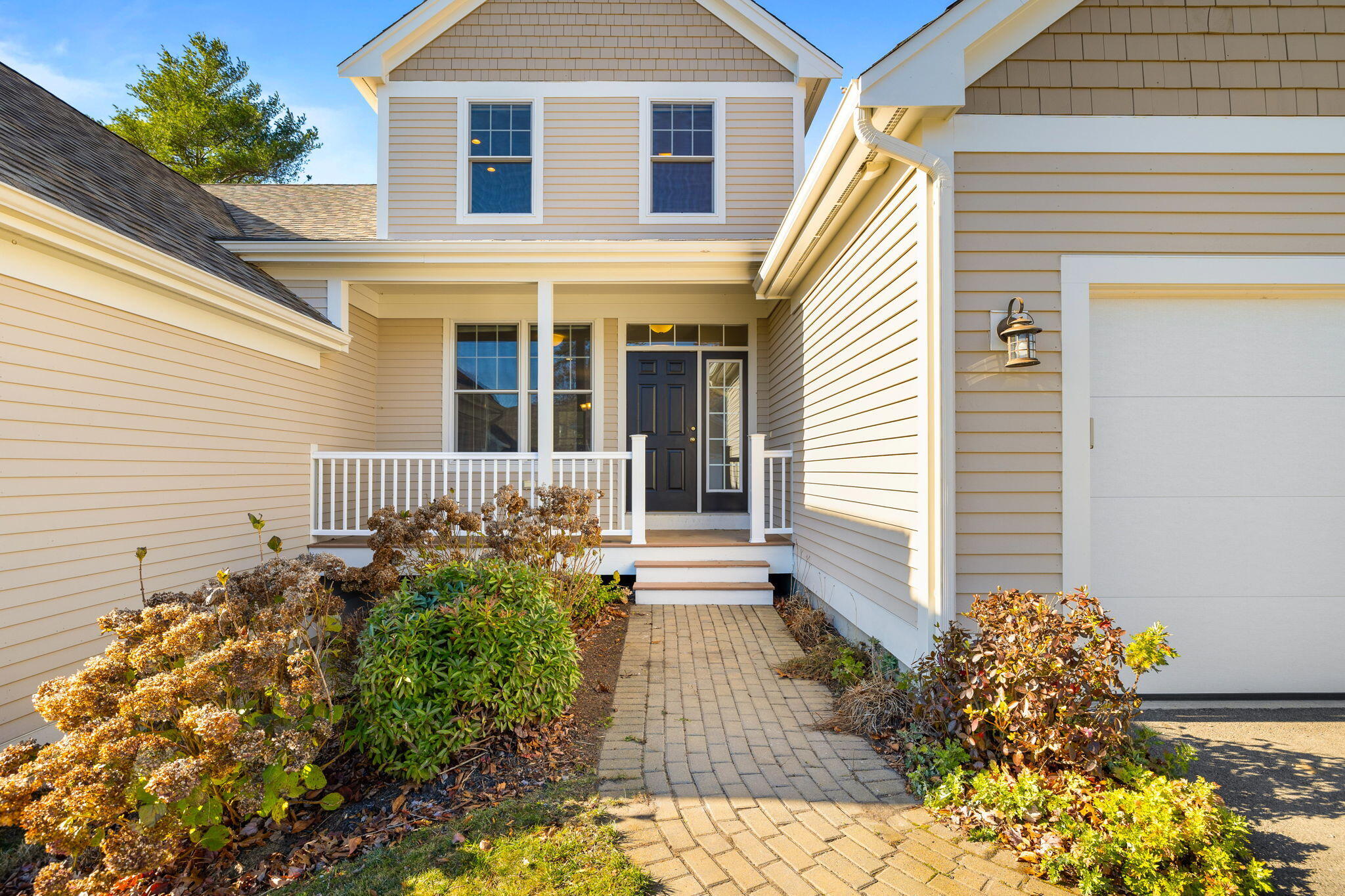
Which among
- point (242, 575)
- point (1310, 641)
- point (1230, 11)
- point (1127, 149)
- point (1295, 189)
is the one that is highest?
point (1230, 11)

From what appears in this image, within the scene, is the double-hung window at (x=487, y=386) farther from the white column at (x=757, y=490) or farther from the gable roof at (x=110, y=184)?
the white column at (x=757, y=490)

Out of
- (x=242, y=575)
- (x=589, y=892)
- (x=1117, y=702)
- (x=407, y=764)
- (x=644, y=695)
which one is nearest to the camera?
(x=589, y=892)

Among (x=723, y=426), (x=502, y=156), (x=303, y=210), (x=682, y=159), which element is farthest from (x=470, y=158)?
(x=723, y=426)

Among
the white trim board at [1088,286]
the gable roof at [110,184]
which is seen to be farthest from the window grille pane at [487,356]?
the white trim board at [1088,286]

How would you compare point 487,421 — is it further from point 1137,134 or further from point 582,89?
point 1137,134

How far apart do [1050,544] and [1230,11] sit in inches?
116

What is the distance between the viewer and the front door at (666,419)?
7840 millimetres

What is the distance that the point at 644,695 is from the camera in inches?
152

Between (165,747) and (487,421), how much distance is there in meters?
5.76

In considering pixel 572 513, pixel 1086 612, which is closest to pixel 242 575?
pixel 572 513

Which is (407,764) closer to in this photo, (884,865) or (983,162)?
(884,865)

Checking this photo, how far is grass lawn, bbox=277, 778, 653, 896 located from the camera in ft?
6.91

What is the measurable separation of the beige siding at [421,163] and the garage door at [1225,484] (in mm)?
6873

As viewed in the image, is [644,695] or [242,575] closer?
[242,575]
